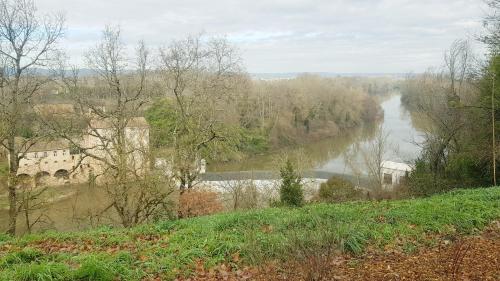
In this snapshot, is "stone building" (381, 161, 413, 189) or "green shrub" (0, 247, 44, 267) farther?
"stone building" (381, 161, 413, 189)

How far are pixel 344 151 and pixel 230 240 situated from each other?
128 feet

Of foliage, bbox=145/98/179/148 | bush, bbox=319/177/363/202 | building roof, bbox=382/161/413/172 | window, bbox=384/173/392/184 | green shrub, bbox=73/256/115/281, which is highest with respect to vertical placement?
foliage, bbox=145/98/179/148

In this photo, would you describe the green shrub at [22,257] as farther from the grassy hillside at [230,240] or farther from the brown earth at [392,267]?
the brown earth at [392,267]

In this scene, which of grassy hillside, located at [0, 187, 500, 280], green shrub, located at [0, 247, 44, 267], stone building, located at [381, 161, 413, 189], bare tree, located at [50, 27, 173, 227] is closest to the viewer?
grassy hillside, located at [0, 187, 500, 280]

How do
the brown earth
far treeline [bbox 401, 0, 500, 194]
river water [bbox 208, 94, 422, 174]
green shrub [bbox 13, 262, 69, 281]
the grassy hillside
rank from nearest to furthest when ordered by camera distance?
the brown earth < green shrub [bbox 13, 262, 69, 281] < the grassy hillside < far treeline [bbox 401, 0, 500, 194] < river water [bbox 208, 94, 422, 174]

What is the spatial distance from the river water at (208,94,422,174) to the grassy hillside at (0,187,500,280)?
2090 centimetres

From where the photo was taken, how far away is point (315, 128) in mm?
53531

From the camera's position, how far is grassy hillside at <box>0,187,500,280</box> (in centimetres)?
533

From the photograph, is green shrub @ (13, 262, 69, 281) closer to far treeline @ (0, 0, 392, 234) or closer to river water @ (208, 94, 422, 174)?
far treeline @ (0, 0, 392, 234)

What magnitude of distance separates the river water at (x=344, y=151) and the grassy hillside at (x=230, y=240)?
20897 mm

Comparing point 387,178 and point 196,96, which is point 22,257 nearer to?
point 196,96

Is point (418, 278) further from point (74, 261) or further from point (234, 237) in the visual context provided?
point (74, 261)

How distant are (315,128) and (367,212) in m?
45.8

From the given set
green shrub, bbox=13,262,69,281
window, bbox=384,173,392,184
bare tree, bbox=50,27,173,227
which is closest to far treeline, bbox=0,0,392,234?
bare tree, bbox=50,27,173,227
